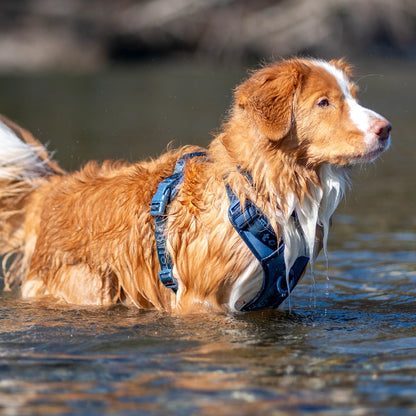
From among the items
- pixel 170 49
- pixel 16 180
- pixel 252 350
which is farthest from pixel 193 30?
pixel 252 350

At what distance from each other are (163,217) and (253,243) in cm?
71

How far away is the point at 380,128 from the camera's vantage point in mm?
4629

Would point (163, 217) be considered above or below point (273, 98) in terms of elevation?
below

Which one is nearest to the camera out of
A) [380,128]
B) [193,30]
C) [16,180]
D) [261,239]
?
[380,128]

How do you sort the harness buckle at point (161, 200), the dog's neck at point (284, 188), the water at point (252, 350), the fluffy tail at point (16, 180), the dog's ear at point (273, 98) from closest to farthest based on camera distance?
1. the water at point (252, 350)
2. the dog's ear at point (273, 98)
3. the dog's neck at point (284, 188)
4. the harness buckle at point (161, 200)
5. the fluffy tail at point (16, 180)

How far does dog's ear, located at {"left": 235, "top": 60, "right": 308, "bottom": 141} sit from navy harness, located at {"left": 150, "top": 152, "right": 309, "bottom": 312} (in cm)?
39

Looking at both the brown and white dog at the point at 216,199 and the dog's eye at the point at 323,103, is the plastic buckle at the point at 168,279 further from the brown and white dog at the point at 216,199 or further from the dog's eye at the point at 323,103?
the dog's eye at the point at 323,103

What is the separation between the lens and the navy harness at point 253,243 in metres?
4.82

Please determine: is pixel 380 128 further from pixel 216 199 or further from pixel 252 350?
pixel 252 350

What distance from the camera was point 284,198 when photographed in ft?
15.7

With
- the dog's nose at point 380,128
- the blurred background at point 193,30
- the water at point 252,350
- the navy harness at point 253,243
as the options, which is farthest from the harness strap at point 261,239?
the blurred background at point 193,30

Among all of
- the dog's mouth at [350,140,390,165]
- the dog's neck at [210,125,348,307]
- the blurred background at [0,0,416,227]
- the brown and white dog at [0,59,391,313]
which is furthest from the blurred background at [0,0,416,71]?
the dog's mouth at [350,140,390,165]

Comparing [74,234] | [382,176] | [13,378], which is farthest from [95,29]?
[13,378]

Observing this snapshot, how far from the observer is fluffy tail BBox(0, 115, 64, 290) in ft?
19.7
